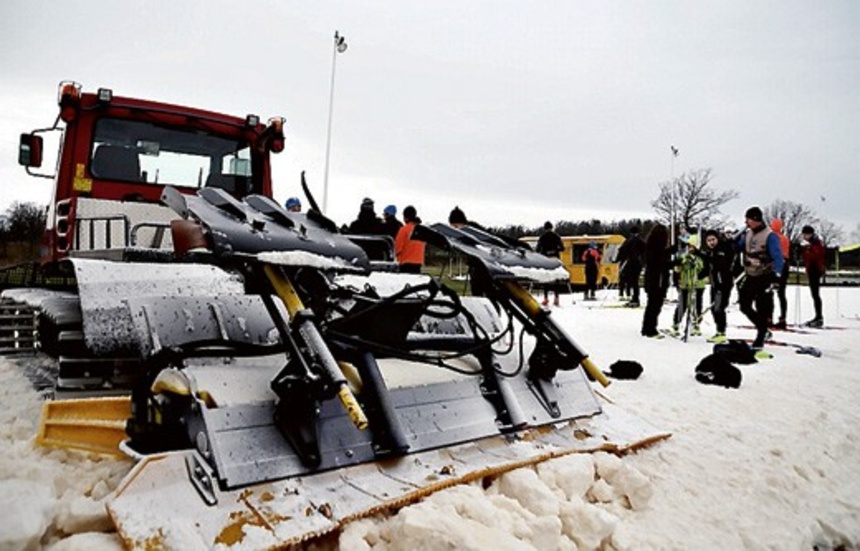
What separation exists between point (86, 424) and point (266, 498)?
3.04 feet

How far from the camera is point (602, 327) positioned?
10.7 m

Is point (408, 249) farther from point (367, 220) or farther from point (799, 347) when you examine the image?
point (799, 347)

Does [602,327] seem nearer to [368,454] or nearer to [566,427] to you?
Answer: [566,427]

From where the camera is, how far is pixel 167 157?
17.7ft

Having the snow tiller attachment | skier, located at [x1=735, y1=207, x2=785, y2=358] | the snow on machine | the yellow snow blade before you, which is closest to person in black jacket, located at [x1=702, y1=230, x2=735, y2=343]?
skier, located at [x1=735, y1=207, x2=785, y2=358]

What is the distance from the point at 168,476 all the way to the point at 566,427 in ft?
6.37

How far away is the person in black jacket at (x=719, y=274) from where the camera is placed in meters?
9.26

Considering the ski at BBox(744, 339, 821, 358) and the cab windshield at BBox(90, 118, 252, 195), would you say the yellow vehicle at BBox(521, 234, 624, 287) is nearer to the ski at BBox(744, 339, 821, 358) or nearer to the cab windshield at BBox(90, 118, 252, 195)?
the ski at BBox(744, 339, 821, 358)

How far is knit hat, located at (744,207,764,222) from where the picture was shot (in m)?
8.24

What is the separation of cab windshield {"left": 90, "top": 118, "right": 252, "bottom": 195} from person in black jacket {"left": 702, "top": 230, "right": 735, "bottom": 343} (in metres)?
7.17

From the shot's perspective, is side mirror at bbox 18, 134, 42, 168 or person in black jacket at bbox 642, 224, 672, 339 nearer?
side mirror at bbox 18, 134, 42, 168

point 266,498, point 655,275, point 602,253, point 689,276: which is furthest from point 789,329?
point 602,253

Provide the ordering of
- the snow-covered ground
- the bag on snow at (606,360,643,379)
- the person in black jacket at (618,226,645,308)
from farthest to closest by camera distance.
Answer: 1. the person in black jacket at (618,226,645,308)
2. the bag on snow at (606,360,643,379)
3. the snow-covered ground

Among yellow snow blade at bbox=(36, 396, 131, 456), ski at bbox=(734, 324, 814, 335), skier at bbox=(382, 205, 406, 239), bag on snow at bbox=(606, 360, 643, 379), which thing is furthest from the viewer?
ski at bbox=(734, 324, 814, 335)
